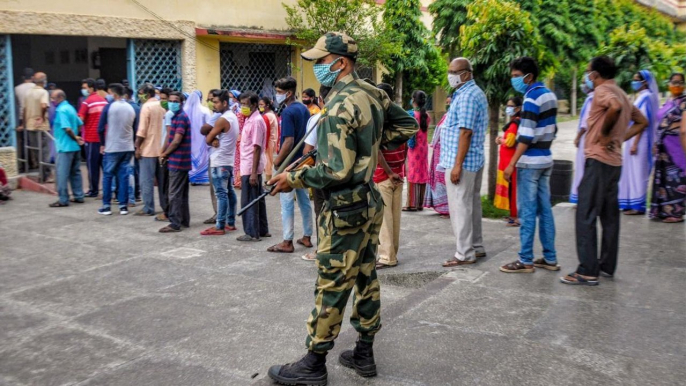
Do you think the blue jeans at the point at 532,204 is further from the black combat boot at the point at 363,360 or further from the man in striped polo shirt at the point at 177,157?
the man in striped polo shirt at the point at 177,157

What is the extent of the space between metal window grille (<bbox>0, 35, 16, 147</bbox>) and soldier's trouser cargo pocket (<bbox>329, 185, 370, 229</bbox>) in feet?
33.1

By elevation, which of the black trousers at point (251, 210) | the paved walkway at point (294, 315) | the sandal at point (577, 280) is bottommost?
the paved walkway at point (294, 315)

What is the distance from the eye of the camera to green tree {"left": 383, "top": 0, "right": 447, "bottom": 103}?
19.6m

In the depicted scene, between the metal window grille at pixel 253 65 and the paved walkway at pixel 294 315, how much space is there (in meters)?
8.78

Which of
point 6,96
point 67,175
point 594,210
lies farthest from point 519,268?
point 6,96

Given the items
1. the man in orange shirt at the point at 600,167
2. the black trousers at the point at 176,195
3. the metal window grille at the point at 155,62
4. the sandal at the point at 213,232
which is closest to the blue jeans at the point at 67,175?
the black trousers at the point at 176,195

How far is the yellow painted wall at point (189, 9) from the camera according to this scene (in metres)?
12.5

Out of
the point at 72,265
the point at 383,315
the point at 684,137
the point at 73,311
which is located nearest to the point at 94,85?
the point at 72,265

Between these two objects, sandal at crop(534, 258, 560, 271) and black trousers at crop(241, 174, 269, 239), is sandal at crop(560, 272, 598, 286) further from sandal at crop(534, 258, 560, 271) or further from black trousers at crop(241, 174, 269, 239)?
black trousers at crop(241, 174, 269, 239)

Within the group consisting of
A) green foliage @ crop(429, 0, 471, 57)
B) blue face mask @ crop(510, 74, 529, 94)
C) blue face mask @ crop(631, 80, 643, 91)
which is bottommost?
blue face mask @ crop(510, 74, 529, 94)

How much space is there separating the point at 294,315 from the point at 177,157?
3.81 m

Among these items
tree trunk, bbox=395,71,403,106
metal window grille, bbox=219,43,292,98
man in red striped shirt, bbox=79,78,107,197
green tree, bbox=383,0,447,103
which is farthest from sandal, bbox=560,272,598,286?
tree trunk, bbox=395,71,403,106

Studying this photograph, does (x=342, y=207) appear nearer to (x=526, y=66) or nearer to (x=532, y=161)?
(x=532, y=161)

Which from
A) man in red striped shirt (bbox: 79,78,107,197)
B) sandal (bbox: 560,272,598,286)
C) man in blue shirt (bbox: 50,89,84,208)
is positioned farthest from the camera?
man in red striped shirt (bbox: 79,78,107,197)
